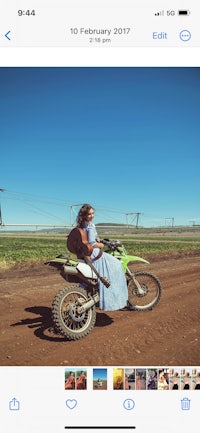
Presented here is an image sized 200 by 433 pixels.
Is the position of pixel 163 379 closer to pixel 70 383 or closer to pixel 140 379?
pixel 140 379

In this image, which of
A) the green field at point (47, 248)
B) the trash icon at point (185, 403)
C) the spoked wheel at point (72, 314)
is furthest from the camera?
the green field at point (47, 248)

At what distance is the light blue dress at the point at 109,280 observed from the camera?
4582 millimetres

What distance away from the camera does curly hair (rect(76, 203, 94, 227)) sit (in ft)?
15.2

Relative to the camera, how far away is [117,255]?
5355 millimetres

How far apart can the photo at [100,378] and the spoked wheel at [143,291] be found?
272 cm

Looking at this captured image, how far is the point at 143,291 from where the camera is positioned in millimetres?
5652

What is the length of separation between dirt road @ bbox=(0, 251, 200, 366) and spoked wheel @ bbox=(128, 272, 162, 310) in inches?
7.3

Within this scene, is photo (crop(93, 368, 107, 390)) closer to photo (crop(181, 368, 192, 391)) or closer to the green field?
photo (crop(181, 368, 192, 391))

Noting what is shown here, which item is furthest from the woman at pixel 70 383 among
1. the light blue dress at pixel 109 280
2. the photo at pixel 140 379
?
the light blue dress at pixel 109 280

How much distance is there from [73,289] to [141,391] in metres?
1.81

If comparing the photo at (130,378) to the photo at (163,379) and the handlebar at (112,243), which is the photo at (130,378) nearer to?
the photo at (163,379)
